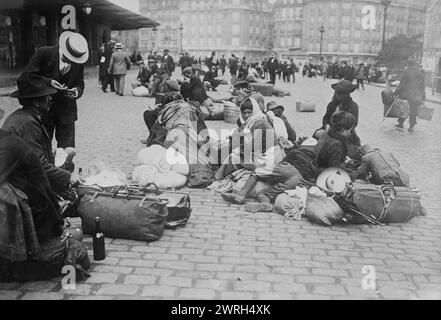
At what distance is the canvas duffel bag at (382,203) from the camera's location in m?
5.48

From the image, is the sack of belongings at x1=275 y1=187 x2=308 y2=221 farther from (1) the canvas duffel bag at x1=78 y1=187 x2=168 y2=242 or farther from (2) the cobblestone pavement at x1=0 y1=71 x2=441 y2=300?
(1) the canvas duffel bag at x1=78 y1=187 x2=168 y2=242

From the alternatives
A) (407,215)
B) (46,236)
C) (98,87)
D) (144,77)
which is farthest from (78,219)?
(98,87)

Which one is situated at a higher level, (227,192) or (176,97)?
(176,97)

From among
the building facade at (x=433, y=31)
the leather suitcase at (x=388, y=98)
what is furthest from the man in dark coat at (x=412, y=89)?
the building facade at (x=433, y=31)

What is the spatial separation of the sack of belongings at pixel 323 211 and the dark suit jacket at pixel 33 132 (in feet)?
8.80

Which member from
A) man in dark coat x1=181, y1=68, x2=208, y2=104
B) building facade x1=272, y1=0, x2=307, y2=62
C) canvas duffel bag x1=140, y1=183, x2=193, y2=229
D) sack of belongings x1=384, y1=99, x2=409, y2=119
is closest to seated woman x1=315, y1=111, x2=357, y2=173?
canvas duffel bag x1=140, y1=183, x2=193, y2=229

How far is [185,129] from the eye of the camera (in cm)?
762

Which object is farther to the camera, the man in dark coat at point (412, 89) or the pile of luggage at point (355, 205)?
the man in dark coat at point (412, 89)

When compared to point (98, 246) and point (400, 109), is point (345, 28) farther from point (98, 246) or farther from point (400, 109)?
point (98, 246)

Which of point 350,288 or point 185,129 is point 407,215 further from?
point 185,129

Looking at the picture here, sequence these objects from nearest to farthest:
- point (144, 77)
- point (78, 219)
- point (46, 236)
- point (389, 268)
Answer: point (46, 236)
point (389, 268)
point (78, 219)
point (144, 77)

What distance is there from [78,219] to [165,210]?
46.7 inches

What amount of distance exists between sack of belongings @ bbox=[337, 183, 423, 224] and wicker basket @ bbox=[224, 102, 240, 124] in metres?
7.50

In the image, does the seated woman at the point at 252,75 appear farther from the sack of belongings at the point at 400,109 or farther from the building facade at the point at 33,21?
the building facade at the point at 33,21
